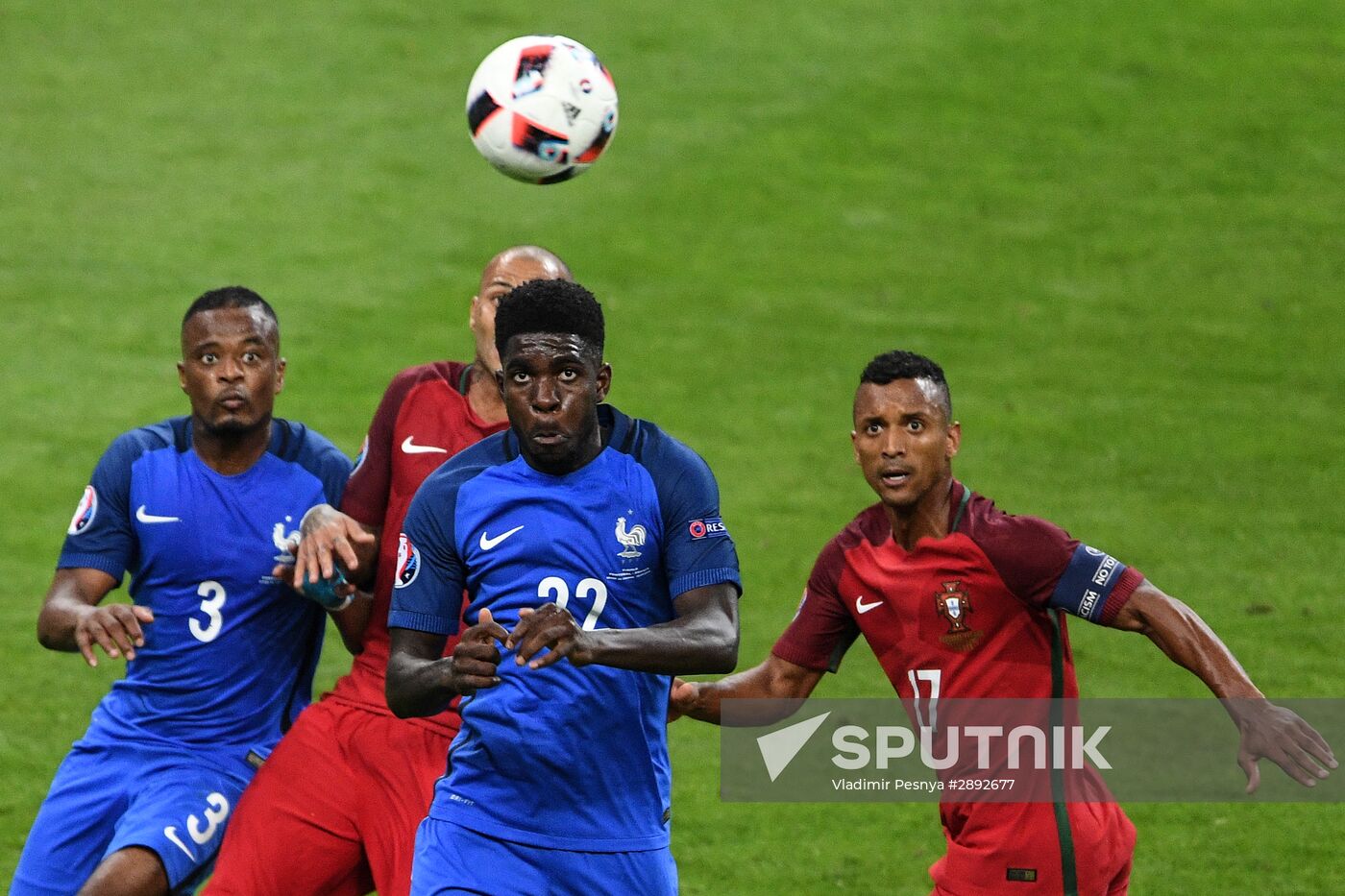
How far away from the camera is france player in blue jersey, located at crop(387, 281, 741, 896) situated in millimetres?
5164

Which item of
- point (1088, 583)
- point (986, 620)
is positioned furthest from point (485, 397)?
point (1088, 583)

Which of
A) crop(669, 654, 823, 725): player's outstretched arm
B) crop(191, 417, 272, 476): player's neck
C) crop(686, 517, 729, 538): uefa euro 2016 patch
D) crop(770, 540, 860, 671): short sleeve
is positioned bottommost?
crop(669, 654, 823, 725): player's outstretched arm

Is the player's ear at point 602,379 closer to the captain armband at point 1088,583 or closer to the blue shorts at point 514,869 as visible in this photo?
the blue shorts at point 514,869

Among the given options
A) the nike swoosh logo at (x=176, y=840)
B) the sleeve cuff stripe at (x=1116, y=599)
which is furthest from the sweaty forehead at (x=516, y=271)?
the sleeve cuff stripe at (x=1116, y=599)

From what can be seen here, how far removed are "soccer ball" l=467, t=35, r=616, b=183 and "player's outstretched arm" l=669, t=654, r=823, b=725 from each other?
8.39 feet

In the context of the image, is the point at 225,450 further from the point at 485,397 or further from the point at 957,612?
the point at 957,612

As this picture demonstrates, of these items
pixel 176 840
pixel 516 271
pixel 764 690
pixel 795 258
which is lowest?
pixel 176 840

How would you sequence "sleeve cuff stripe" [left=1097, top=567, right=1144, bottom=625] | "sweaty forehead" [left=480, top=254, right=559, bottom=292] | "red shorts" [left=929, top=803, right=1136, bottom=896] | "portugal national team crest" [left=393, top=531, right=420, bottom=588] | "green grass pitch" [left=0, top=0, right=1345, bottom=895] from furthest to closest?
1. "green grass pitch" [left=0, top=0, right=1345, bottom=895]
2. "sweaty forehead" [left=480, top=254, right=559, bottom=292]
3. "red shorts" [left=929, top=803, right=1136, bottom=896]
4. "sleeve cuff stripe" [left=1097, top=567, right=1144, bottom=625]
5. "portugal national team crest" [left=393, top=531, right=420, bottom=588]

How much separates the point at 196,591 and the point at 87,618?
2.38 feet

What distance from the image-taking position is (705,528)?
5258 mm

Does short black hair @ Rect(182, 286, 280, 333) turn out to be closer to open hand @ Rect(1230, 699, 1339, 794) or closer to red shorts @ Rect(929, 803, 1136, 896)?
red shorts @ Rect(929, 803, 1136, 896)

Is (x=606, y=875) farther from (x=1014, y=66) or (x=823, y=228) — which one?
(x=1014, y=66)

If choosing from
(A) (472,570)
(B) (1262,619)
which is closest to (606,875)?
(A) (472,570)

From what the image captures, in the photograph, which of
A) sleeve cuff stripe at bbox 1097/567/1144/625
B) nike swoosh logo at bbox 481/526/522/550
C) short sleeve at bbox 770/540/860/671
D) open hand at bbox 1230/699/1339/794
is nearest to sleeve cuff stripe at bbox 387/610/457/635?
nike swoosh logo at bbox 481/526/522/550
